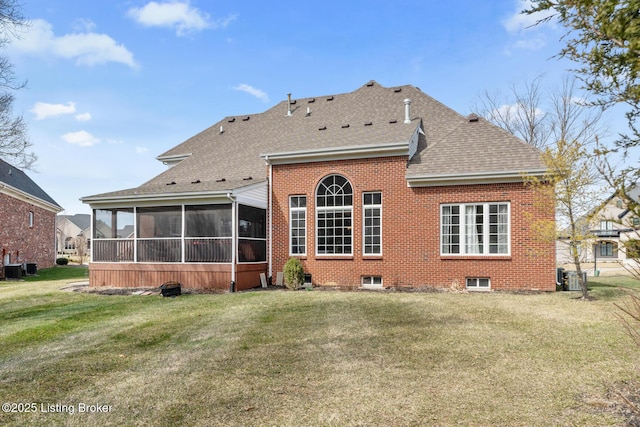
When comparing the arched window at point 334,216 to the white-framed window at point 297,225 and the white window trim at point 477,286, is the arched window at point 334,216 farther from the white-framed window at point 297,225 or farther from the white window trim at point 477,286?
the white window trim at point 477,286

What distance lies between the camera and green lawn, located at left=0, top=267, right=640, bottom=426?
13.3 ft

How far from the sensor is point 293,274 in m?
13.7

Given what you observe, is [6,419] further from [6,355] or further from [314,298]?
[314,298]

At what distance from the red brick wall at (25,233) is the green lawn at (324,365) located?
1822cm

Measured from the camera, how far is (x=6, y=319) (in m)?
9.45

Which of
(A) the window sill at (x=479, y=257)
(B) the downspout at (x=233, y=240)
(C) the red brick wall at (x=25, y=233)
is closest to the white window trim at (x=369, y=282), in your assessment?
(A) the window sill at (x=479, y=257)

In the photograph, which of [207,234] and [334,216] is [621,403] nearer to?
[334,216]

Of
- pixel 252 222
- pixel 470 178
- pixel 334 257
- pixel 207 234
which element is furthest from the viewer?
pixel 252 222

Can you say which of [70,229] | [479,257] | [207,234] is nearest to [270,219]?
[207,234]

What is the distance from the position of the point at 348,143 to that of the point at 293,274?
4.87 m

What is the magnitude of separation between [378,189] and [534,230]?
490cm

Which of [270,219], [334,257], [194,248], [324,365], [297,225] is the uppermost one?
[270,219]

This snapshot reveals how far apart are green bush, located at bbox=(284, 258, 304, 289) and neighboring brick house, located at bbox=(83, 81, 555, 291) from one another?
47 cm

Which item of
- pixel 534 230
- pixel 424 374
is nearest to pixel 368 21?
pixel 534 230
